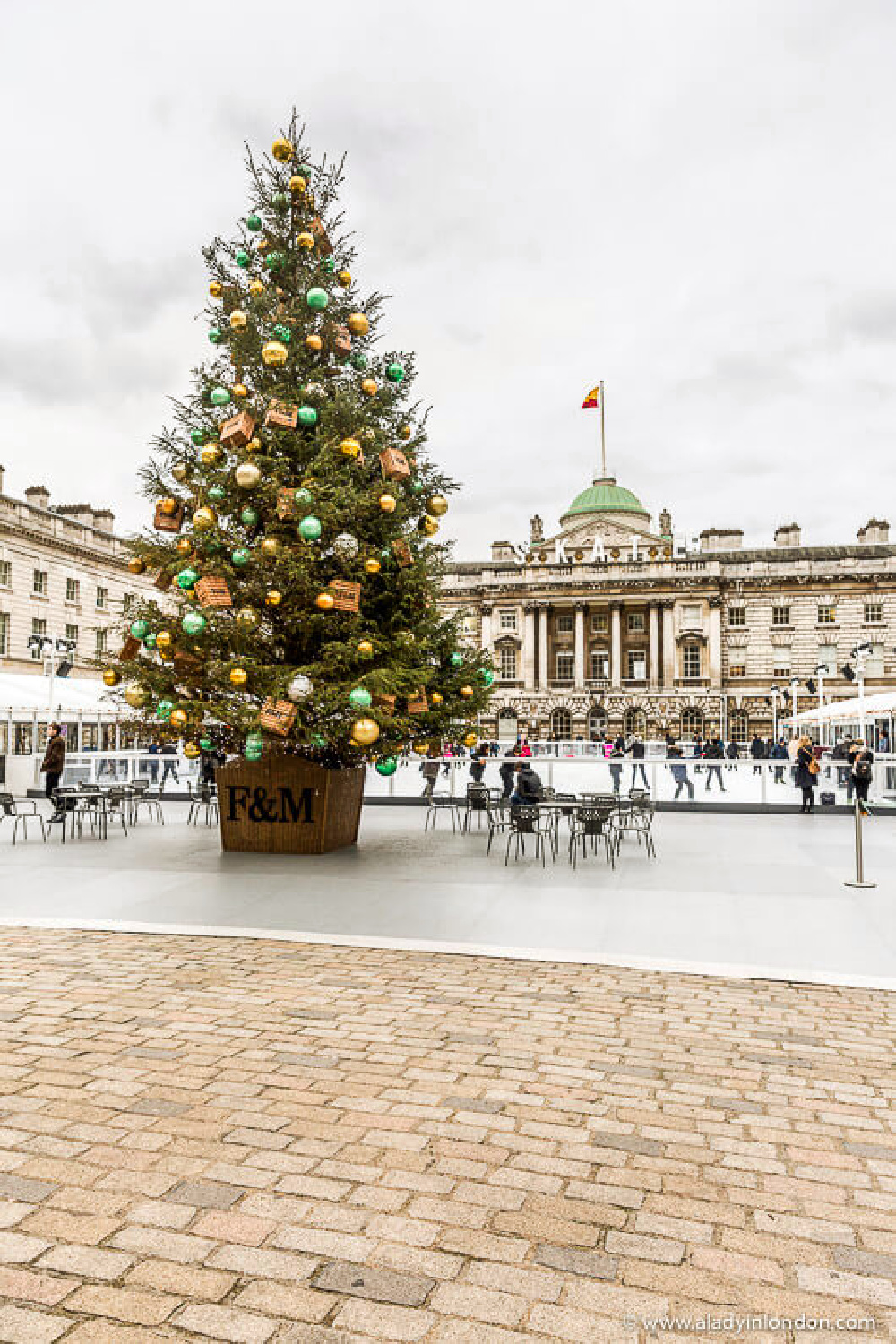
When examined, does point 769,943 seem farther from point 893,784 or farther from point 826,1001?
point 893,784

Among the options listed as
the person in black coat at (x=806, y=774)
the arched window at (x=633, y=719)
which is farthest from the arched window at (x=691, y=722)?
the person in black coat at (x=806, y=774)

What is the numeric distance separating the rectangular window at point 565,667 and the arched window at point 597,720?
12.3 feet

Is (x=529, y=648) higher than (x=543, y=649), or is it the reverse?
(x=529, y=648)

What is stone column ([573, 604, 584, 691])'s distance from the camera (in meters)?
76.2

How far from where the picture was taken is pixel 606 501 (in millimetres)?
88375

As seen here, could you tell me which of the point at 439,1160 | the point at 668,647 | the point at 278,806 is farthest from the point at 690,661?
the point at 439,1160

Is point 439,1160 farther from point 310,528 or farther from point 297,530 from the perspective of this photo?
point 297,530

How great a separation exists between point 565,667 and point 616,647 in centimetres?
472

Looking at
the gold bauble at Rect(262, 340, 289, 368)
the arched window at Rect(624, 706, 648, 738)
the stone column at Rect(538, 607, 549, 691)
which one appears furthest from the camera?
the stone column at Rect(538, 607, 549, 691)

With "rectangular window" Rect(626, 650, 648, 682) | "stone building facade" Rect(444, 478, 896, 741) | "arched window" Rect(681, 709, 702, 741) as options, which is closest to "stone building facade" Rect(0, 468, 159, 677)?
"stone building facade" Rect(444, 478, 896, 741)

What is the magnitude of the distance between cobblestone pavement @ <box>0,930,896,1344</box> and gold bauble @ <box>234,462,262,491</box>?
6156 mm

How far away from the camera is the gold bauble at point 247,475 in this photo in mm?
10805

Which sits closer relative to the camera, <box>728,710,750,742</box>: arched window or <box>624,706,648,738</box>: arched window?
<box>728,710,750,742</box>: arched window

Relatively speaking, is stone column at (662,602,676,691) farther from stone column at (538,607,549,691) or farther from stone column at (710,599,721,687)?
stone column at (538,607,549,691)
